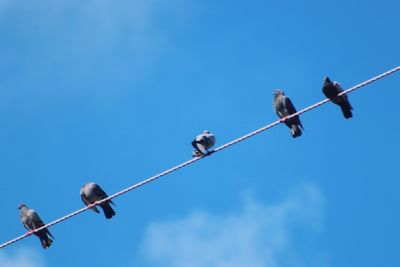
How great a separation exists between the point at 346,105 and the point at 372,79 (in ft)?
12.3

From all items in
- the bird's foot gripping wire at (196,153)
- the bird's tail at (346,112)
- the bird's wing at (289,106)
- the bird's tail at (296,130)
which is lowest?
the bird's tail at (346,112)

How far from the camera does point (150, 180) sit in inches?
477

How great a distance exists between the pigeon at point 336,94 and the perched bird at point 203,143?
209 centimetres

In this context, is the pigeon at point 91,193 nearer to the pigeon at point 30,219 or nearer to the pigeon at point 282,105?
the pigeon at point 30,219

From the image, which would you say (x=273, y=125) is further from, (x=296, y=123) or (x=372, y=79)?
(x=296, y=123)

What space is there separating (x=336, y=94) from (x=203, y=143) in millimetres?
2406

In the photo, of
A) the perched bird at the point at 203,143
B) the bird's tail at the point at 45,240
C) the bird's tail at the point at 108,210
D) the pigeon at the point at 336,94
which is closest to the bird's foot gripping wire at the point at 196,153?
the perched bird at the point at 203,143

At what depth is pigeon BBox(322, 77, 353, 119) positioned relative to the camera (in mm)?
14877

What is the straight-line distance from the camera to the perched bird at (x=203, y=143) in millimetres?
14922

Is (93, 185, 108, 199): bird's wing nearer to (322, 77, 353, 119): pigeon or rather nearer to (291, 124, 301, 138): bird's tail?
(291, 124, 301, 138): bird's tail

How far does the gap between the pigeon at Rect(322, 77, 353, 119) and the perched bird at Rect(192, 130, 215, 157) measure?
2.09m

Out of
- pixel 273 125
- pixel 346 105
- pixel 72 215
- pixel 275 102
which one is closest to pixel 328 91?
pixel 346 105

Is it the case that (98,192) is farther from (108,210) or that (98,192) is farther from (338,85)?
(338,85)

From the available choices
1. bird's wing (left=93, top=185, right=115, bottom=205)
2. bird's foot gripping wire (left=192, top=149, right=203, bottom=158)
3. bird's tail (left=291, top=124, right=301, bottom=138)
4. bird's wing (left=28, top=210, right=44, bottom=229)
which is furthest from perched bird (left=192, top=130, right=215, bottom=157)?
bird's wing (left=28, top=210, right=44, bottom=229)
